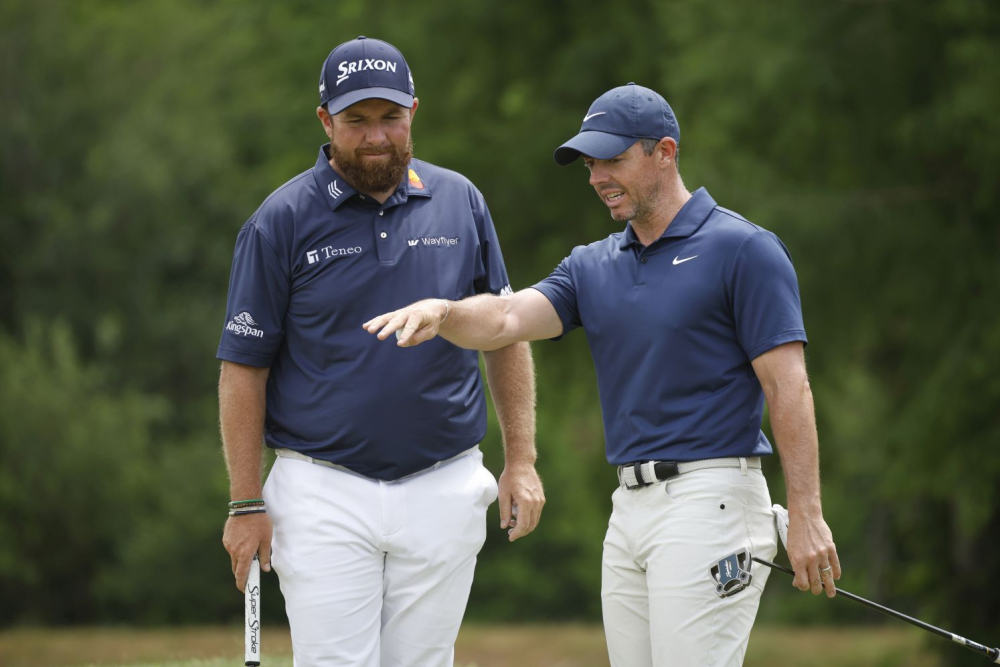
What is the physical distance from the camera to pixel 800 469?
12.6 feet

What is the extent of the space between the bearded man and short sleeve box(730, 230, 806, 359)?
91cm

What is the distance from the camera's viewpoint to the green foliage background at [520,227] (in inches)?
416

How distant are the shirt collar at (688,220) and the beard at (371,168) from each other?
0.74m

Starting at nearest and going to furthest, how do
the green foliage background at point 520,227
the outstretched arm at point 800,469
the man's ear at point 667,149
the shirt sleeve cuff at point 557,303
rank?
the outstretched arm at point 800,469 → the man's ear at point 667,149 → the shirt sleeve cuff at point 557,303 → the green foliage background at point 520,227

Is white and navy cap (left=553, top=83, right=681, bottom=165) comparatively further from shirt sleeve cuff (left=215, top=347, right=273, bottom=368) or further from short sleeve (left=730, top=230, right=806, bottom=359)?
shirt sleeve cuff (left=215, top=347, right=273, bottom=368)

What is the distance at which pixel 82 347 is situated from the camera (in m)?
21.1

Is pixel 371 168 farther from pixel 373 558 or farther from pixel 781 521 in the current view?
pixel 781 521

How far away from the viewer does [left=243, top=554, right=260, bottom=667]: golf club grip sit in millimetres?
4109

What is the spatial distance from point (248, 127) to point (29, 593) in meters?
8.68

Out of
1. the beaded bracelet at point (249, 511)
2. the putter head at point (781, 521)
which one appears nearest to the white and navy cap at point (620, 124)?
the putter head at point (781, 521)

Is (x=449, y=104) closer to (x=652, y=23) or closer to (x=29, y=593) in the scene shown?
(x=652, y=23)

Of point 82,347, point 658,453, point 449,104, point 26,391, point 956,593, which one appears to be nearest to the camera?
point 658,453

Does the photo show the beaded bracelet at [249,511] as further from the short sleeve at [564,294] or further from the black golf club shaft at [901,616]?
the black golf club shaft at [901,616]

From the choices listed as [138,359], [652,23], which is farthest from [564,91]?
[138,359]
